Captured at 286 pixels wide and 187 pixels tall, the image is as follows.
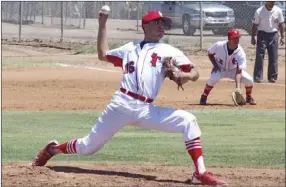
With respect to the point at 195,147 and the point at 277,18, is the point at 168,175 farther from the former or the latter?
the point at 277,18

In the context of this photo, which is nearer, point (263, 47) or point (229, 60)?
point (229, 60)

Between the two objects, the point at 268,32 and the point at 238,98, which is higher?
the point at 268,32

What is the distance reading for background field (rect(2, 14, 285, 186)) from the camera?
899cm

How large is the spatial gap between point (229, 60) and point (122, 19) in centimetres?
1868

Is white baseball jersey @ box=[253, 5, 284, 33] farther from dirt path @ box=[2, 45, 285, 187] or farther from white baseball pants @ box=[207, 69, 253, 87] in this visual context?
white baseball pants @ box=[207, 69, 253, 87]

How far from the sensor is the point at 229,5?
29578 millimetres

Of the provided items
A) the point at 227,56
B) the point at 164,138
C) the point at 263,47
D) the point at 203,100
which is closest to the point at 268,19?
the point at 263,47

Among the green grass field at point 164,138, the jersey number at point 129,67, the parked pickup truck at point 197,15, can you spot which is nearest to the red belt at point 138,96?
the jersey number at point 129,67

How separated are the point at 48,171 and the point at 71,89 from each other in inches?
421

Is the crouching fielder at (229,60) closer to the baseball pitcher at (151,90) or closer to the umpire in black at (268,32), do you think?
the umpire in black at (268,32)

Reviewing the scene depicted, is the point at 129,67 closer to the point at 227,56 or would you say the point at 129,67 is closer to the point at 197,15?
the point at 227,56

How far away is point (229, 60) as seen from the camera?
1633cm

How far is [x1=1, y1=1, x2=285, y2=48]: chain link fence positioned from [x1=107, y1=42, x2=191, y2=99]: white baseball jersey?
55.1 ft

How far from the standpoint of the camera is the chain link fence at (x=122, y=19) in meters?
28.2
